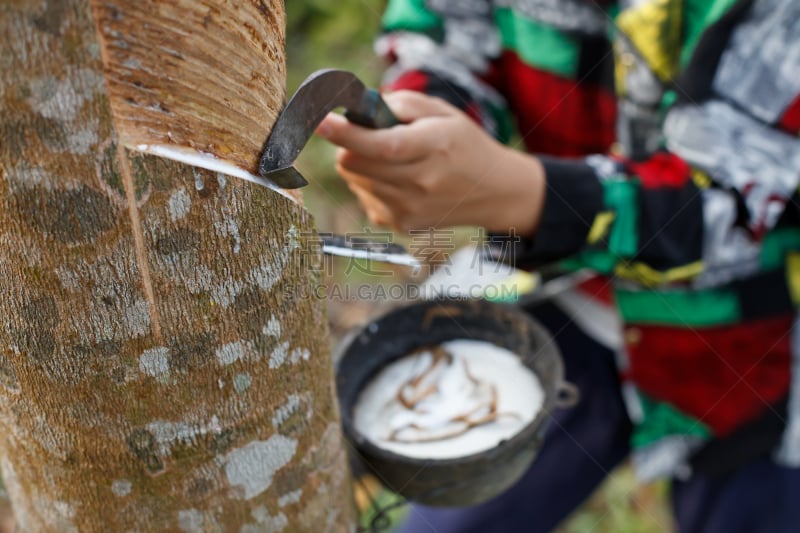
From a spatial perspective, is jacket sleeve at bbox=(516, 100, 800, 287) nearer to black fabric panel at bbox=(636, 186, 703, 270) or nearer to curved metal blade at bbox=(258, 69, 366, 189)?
black fabric panel at bbox=(636, 186, 703, 270)

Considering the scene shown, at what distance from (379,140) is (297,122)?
357mm

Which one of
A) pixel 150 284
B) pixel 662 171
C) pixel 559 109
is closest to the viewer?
pixel 150 284

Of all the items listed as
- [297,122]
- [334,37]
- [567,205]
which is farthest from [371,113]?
[334,37]

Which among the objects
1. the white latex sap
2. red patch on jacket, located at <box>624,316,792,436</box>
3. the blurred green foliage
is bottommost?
the blurred green foliage

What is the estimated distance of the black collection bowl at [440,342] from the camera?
111 centimetres

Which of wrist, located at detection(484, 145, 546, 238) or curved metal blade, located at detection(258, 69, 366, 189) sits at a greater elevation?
curved metal blade, located at detection(258, 69, 366, 189)

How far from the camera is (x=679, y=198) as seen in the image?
144cm

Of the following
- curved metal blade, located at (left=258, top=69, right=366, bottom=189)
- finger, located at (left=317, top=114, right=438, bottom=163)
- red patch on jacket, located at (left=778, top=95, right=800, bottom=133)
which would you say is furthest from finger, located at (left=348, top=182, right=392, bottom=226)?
red patch on jacket, located at (left=778, top=95, right=800, bottom=133)

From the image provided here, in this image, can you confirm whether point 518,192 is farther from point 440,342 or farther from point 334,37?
point 334,37

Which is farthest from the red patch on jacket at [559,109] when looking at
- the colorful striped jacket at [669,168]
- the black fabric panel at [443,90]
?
the black fabric panel at [443,90]

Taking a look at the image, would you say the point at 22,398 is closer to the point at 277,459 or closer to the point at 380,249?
the point at 277,459

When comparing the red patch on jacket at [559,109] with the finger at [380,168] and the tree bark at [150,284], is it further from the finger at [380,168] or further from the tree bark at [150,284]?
the tree bark at [150,284]

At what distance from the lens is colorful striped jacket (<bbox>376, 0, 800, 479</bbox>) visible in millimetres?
1402

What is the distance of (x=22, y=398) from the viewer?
77 centimetres
